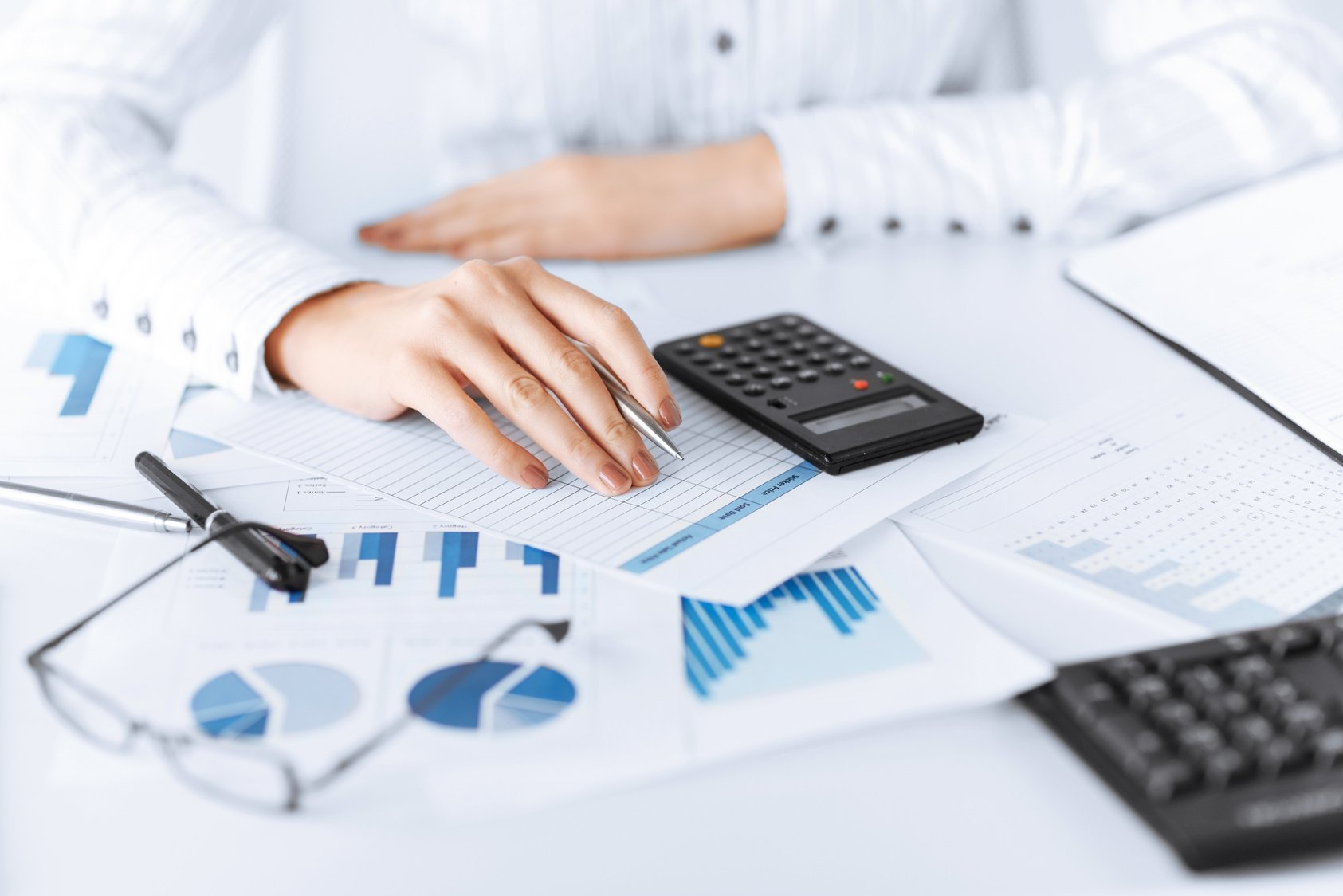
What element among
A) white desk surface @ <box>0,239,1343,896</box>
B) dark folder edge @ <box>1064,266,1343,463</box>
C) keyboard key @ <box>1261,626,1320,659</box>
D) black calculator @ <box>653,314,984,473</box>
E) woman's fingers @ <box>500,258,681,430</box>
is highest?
woman's fingers @ <box>500,258,681,430</box>

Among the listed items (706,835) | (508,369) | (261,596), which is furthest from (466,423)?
(706,835)

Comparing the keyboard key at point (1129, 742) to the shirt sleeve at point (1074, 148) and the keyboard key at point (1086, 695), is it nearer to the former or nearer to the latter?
the keyboard key at point (1086, 695)

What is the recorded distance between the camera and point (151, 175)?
735 mm

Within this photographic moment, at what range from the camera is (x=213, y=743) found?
0.36 metres

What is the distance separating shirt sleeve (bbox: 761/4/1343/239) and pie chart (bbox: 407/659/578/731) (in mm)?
538

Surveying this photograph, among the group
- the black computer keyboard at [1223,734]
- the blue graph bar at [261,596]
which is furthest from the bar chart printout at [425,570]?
the black computer keyboard at [1223,734]

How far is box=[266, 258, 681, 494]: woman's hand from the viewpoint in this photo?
0.52 meters

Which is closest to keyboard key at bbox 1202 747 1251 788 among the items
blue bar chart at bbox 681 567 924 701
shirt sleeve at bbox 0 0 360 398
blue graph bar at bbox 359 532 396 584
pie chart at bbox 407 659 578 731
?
blue bar chart at bbox 681 567 924 701

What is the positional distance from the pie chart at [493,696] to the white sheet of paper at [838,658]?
0.17 feet

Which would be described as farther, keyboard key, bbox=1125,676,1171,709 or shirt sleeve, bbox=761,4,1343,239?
shirt sleeve, bbox=761,4,1343,239

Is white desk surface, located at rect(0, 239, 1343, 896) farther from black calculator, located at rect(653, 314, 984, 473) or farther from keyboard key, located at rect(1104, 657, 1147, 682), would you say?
black calculator, located at rect(653, 314, 984, 473)

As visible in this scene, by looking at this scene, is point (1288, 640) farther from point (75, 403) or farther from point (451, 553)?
point (75, 403)

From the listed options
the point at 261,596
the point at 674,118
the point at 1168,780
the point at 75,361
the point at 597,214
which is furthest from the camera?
the point at 674,118

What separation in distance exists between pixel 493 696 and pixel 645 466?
0.17 m
